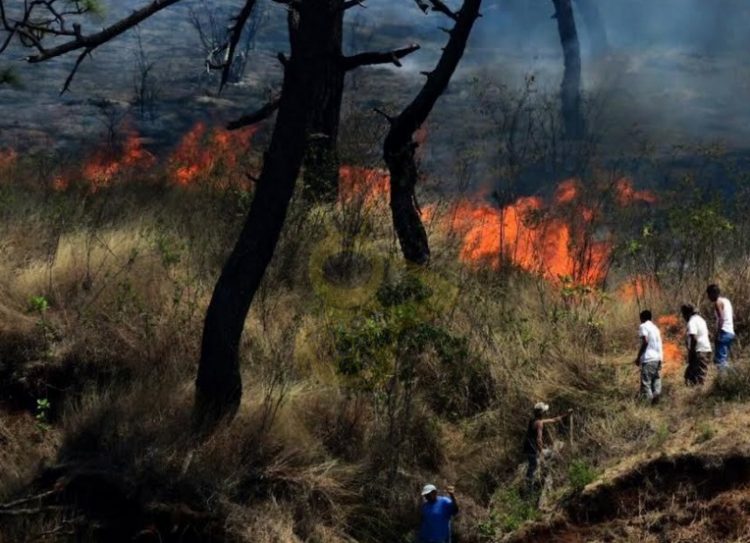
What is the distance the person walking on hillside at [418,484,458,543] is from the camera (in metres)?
7.95

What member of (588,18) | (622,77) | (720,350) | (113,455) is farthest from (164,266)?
(588,18)

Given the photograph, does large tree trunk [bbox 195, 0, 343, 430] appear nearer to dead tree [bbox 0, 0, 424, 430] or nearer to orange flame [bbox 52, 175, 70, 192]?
dead tree [bbox 0, 0, 424, 430]

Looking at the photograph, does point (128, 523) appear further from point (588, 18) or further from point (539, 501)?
point (588, 18)

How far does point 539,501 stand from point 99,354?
14.3ft

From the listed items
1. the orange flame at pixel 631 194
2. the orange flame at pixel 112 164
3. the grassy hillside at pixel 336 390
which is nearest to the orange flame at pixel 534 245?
the grassy hillside at pixel 336 390

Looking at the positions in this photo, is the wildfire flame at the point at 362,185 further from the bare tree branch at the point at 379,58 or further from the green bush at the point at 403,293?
the green bush at the point at 403,293

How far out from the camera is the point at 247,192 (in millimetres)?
12250

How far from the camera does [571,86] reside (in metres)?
26.4

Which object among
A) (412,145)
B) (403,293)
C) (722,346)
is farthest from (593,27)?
(403,293)

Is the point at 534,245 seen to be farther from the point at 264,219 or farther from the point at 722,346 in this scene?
the point at 264,219

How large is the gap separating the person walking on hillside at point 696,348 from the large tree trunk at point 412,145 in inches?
131

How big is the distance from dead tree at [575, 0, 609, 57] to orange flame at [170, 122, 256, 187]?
62.7 feet

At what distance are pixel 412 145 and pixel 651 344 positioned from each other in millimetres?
Result: 3867

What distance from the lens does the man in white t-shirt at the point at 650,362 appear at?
9.27 m
